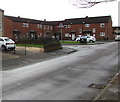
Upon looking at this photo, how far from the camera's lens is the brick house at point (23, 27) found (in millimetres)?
51500

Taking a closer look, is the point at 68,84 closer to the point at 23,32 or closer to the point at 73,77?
the point at 73,77

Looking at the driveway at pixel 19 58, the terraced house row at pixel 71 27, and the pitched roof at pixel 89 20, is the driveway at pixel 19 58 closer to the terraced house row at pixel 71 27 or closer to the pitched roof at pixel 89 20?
the terraced house row at pixel 71 27

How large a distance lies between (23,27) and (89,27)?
74.2ft

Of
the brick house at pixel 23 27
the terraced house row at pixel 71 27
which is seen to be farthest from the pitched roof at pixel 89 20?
the brick house at pixel 23 27

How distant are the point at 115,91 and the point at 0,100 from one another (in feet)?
13.6

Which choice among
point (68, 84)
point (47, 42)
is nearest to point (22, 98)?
point (68, 84)

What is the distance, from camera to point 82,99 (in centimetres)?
676

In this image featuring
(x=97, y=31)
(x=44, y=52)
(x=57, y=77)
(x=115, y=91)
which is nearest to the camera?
(x=115, y=91)

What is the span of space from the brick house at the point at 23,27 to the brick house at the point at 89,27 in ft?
22.1

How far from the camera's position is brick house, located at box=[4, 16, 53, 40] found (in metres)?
51.5

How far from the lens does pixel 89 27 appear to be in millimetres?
66625

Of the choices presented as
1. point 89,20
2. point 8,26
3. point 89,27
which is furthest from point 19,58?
point 89,20

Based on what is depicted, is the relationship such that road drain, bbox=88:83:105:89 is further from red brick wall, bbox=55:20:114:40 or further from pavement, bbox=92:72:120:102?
red brick wall, bbox=55:20:114:40

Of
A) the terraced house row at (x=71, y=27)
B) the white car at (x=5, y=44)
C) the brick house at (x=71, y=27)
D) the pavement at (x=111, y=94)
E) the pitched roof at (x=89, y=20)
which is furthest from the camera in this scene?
the pitched roof at (x=89, y=20)
